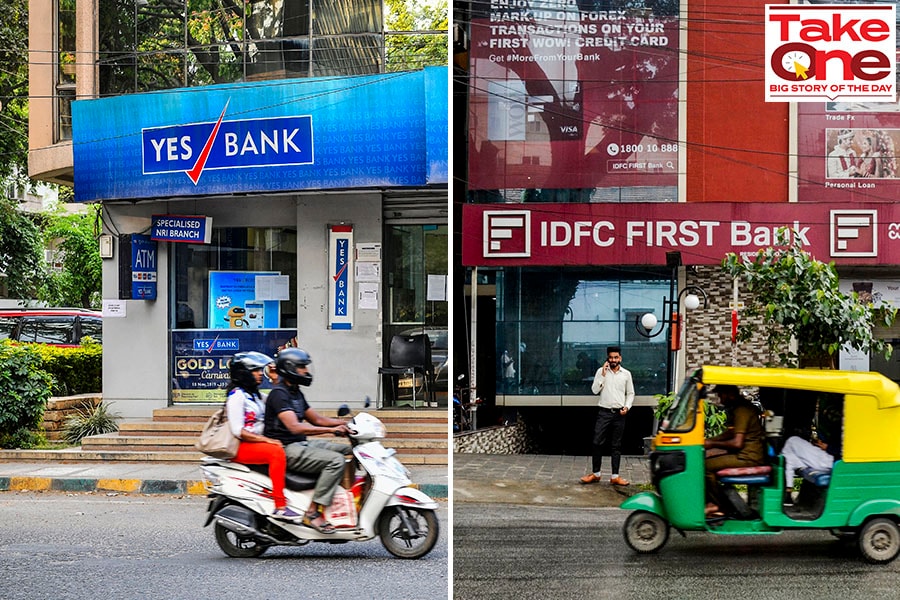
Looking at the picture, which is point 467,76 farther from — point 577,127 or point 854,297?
point 854,297

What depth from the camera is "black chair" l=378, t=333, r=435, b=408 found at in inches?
79.1

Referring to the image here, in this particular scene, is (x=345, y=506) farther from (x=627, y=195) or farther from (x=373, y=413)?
(x=627, y=195)

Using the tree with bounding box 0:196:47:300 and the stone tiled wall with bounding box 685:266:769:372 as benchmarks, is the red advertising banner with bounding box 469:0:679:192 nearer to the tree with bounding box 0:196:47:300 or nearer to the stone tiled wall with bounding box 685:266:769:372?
the stone tiled wall with bounding box 685:266:769:372

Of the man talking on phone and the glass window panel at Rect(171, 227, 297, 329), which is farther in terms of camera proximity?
the glass window panel at Rect(171, 227, 297, 329)

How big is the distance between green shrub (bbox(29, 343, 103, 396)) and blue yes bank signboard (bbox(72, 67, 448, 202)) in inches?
54.0

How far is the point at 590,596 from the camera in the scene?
1737mm

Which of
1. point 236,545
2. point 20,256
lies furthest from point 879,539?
point 20,256

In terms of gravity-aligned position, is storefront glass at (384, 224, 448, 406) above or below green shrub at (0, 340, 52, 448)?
above

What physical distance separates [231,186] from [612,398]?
0.94 metres

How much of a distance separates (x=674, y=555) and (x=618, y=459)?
0.25 meters

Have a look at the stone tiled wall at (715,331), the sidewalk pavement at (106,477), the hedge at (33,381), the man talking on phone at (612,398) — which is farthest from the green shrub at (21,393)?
the stone tiled wall at (715,331)

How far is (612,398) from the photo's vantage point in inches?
56.7

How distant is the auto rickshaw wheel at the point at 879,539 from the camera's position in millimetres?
1660

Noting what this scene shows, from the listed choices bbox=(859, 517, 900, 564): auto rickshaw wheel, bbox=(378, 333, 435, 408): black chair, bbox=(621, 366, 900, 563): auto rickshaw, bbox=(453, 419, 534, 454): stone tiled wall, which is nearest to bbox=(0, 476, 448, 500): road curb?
bbox=(378, 333, 435, 408): black chair
